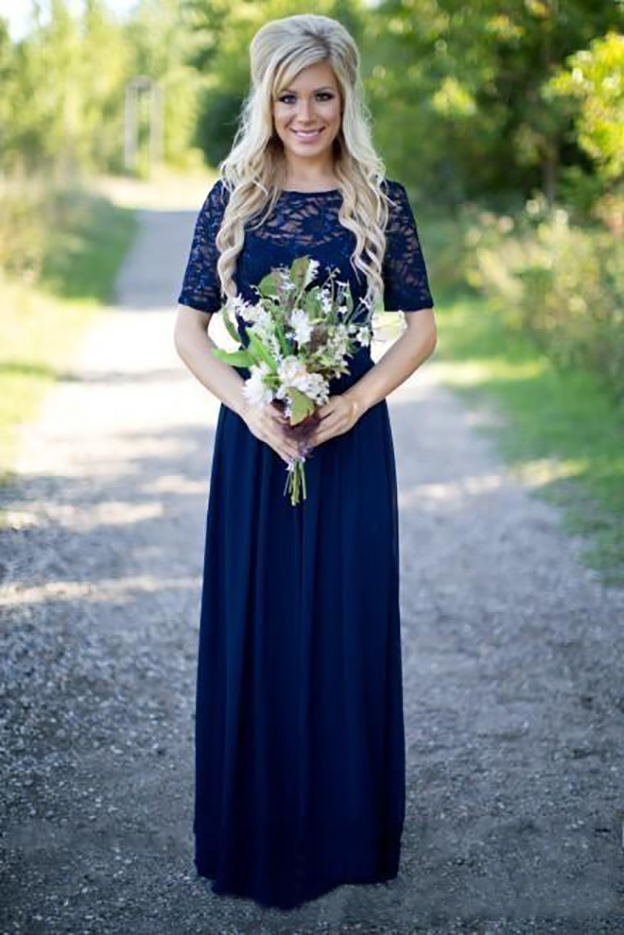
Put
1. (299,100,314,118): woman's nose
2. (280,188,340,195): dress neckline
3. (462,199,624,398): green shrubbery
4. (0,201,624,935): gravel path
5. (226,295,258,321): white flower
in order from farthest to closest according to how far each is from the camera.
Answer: (462,199,624,398): green shrubbery
(0,201,624,935): gravel path
(280,188,340,195): dress neckline
(299,100,314,118): woman's nose
(226,295,258,321): white flower

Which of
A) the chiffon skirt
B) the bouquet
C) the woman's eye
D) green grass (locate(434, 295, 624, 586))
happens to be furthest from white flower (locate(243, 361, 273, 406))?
green grass (locate(434, 295, 624, 586))

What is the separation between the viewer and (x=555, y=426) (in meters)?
10.2

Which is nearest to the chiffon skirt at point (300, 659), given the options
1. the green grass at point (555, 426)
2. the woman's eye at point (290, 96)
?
the woman's eye at point (290, 96)

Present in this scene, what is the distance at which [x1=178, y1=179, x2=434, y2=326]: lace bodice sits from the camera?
3338 millimetres

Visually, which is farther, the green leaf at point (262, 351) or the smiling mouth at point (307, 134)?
the smiling mouth at point (307, 134)

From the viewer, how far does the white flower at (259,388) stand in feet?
10.2

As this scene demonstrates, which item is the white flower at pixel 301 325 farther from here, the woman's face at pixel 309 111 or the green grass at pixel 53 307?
the green grass at pixel 53 307

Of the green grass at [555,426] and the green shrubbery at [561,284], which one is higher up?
the green shrubbery at [561,284]

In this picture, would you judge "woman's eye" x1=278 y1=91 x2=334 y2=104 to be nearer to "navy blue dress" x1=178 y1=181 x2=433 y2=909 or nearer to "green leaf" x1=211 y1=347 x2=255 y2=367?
"navy blue dress" x1=178 y1=181 x2=433 y2=909

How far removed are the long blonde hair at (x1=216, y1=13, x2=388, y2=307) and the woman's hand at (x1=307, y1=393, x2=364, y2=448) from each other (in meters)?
0.31

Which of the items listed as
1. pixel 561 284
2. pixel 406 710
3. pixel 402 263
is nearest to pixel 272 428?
pixel 402 263

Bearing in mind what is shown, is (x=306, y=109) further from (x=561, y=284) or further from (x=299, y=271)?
(x=561, y=284)

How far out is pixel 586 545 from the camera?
734cm

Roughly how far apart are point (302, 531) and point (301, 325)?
2.36ft
